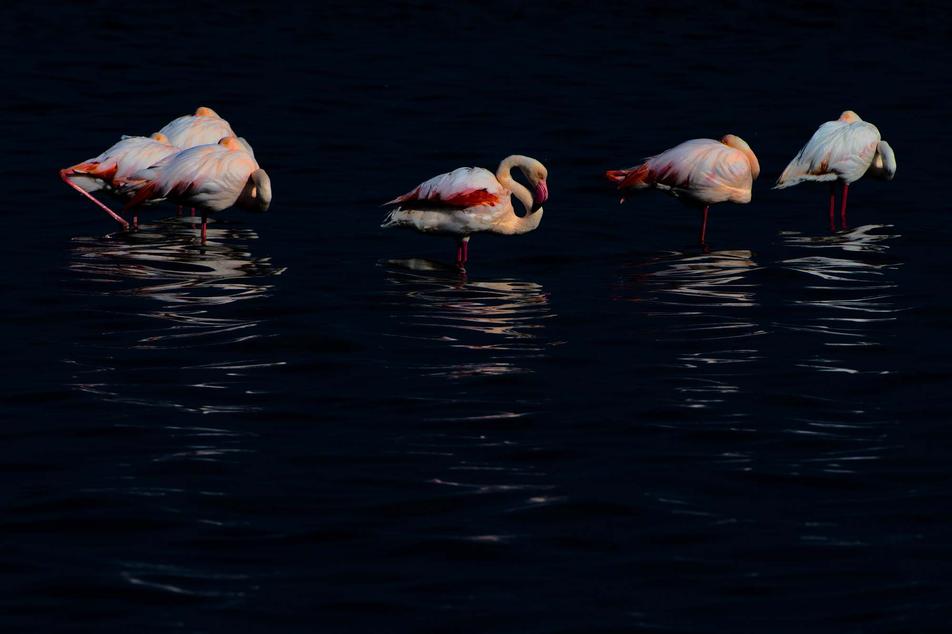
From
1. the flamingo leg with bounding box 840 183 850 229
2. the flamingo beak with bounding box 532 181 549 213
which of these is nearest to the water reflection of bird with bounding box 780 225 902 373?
the flamingo leg with bounding box 840 183 850 229

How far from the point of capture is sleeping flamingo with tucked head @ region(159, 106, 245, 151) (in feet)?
50.9

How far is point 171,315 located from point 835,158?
647 cm

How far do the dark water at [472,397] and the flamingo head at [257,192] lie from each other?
0.36m

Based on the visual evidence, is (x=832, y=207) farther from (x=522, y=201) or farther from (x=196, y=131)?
(x=196, y=131)

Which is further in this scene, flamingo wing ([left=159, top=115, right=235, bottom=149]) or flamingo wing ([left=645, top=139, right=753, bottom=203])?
flamingo wing ([left=159, top=115, right=235, bottom=149])

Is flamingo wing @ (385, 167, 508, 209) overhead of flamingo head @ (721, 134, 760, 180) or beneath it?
beneath

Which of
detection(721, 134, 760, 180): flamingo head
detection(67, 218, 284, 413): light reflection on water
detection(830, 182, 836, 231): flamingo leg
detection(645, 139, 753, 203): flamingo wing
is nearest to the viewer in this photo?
detection(67, 218, 284, 413): light reflection on water

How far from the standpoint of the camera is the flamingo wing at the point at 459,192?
1288cm

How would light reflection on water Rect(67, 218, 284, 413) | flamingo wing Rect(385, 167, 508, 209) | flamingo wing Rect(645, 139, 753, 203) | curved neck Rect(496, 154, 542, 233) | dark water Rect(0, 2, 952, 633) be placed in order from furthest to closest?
flamingo wing Rect(645, 139, 753, 203), curved neck Rect(496, 154, 542, 233), flamingo wing Rect(385, 167, 508, 209), light reflection on water Rect(67, 218, 284, 413), dark water Rect(0, 2, 952, 633)

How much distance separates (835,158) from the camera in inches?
599

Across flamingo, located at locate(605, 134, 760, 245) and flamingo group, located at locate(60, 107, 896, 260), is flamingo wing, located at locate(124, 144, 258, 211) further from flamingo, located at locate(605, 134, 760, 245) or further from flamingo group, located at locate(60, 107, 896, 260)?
flamingo, located at locate(605, 134, 760, 245)

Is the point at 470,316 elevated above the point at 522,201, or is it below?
below

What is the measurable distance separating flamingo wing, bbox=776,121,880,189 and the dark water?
461mm

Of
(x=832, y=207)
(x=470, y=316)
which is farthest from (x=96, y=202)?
(x=832, y=207)
